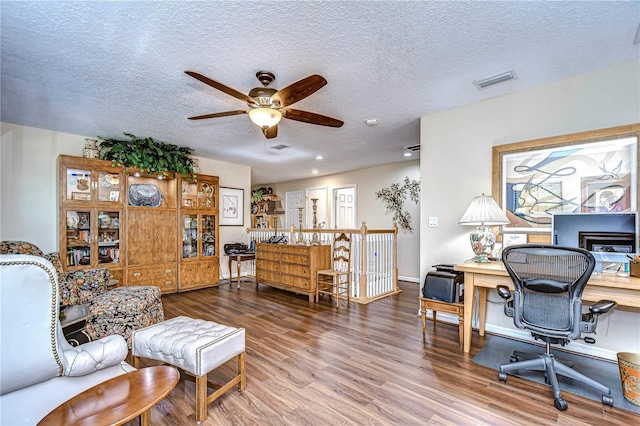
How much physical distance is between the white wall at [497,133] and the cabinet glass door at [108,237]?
4.51 metres

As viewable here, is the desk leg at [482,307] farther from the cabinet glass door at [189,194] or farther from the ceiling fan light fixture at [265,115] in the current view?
the cabinet glass door at [189,194]

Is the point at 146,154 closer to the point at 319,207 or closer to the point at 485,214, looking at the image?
the point at 319,207

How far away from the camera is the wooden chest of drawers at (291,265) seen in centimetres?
448

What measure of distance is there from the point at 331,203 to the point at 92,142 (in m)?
4.99

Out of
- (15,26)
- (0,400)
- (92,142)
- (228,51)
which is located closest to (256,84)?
(228,51)

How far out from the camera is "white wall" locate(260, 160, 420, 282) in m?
5.94

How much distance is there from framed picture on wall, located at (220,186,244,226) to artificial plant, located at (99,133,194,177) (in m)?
1.18

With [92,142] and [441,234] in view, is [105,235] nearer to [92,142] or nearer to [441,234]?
[92,142]

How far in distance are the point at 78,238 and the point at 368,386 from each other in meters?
4.40

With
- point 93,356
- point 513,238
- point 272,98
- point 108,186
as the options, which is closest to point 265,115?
point 272,98

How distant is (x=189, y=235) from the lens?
529 cm

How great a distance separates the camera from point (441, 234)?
11.6ft

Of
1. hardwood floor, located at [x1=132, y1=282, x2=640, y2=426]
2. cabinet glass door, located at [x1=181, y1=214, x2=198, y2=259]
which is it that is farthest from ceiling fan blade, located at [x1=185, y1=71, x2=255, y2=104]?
cabinet glass door, located at [x1=181, y1=214, x2=198, y2=259]

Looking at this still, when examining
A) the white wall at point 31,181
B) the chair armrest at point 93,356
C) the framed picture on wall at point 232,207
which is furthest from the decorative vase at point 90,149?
the chair armrest at point 93,356
